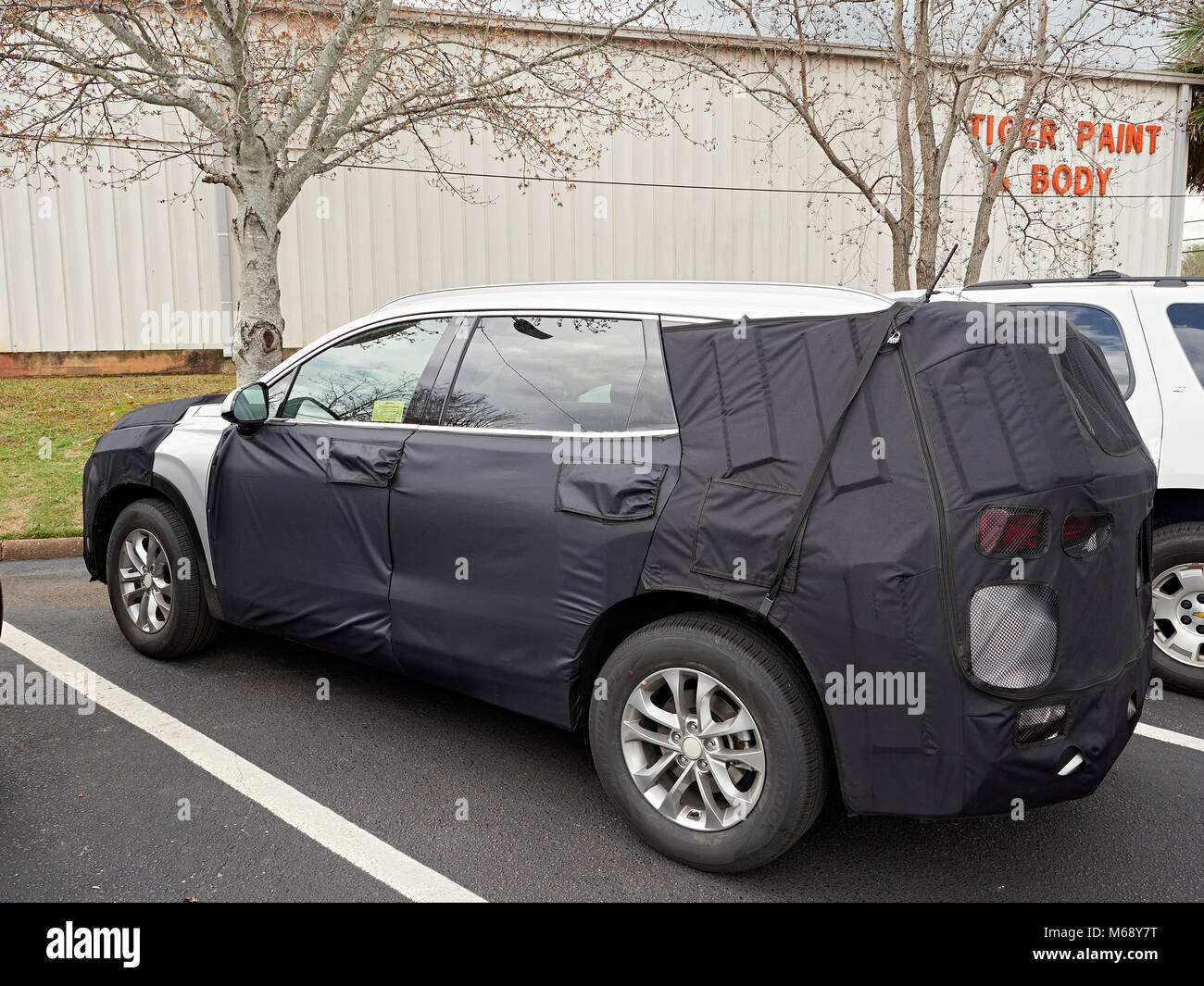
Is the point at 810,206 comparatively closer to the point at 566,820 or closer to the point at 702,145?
the point at 702,145

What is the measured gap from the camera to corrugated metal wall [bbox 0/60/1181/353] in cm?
1541

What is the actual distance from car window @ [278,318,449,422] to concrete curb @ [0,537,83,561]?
4.34 m

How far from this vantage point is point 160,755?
13.1 feet

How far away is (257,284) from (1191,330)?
815cm

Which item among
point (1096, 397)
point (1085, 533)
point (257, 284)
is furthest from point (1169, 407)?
point (257, 284)

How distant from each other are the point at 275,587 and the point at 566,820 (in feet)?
5.66

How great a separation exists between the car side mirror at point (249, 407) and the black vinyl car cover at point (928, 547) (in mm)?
2262

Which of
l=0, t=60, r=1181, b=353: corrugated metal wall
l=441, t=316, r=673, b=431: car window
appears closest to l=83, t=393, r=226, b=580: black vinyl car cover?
l=441, t=316, r=673, b=431: car window

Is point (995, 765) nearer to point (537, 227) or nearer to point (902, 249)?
point (902, 249)

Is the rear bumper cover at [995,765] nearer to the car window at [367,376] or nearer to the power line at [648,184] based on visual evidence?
the car window at [367,376]

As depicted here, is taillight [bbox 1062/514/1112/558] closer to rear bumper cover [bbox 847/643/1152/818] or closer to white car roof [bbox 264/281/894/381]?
rear bumper cover [bbox 847/643/1152/818]

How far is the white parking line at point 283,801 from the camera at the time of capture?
308 cm

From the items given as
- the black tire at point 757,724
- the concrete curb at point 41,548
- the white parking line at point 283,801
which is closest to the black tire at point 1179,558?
the black tire at point 757,724

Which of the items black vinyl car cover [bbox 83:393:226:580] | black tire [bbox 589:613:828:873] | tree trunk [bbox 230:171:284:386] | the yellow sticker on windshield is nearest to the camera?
black tire [bbox 589:613:828:873]
